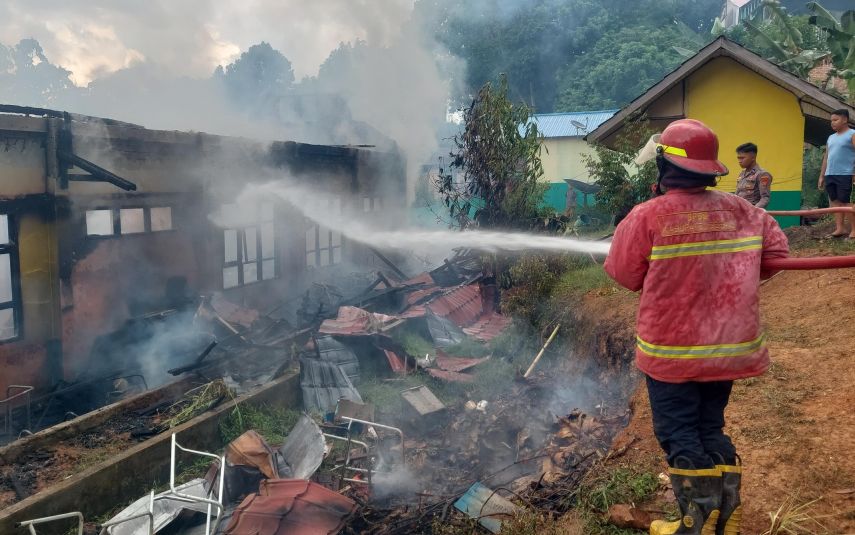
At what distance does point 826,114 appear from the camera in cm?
1040

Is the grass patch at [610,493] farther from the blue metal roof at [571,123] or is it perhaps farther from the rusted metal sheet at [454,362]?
the blue metal roof at [571,123]

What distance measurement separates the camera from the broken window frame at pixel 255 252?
1312 cm

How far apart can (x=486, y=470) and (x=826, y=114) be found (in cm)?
863

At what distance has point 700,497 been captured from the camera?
9.32 ft

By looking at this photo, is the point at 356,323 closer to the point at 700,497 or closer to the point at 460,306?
the point at 460,306

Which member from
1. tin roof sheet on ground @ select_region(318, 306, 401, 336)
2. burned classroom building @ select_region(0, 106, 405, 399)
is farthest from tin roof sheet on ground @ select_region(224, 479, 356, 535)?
burned classroom building @ select_region(0, 106, 405, 399)

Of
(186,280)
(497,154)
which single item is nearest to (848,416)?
(497,154)

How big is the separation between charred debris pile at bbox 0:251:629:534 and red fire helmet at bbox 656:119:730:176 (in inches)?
99.1

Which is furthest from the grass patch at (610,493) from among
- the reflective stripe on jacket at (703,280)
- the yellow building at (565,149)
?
the yellow building at (565,149)

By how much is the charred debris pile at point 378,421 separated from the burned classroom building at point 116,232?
2.50 ft

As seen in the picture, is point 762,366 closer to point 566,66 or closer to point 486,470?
point 486,470

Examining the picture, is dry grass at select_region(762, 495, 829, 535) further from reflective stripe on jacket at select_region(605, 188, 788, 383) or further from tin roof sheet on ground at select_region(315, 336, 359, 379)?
tin roof sheet on ground at select_region(315, 336, 359, 379)

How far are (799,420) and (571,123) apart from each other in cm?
2454

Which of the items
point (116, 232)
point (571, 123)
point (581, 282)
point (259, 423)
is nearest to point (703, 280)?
point (259, 423)
